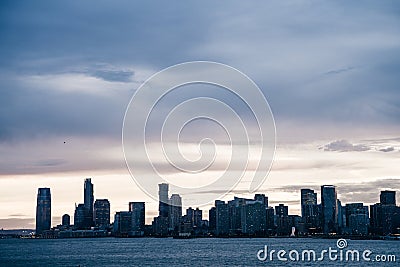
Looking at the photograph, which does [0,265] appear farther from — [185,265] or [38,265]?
[185,265]

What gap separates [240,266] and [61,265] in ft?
128

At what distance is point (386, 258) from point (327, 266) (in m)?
34.8

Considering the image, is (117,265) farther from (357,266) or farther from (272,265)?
(357,266)

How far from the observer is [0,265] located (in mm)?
135125

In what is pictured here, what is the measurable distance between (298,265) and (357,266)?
12.2 metres

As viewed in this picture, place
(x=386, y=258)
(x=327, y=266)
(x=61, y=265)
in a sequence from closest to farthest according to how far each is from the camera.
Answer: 1. (x=327, y=266)
2. (x=61, y=265)
3. (x=386, y=258)

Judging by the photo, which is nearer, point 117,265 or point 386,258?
point 117,265

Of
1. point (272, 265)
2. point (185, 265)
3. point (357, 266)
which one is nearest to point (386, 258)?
point (357, 266)

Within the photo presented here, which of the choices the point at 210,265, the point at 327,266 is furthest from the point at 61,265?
the point at 327,266

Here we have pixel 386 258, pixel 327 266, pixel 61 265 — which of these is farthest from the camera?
pixel 386 258

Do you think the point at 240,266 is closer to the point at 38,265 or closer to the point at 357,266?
the point at 357,266

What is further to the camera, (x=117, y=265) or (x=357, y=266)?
(x=117, y=265)

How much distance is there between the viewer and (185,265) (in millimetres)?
131125

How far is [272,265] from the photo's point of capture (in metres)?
127
